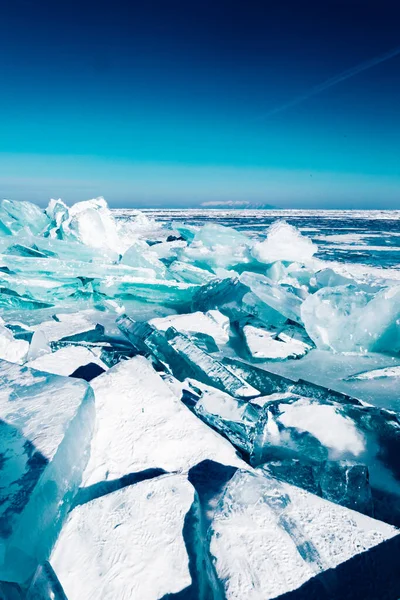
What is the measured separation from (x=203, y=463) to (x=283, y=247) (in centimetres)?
359

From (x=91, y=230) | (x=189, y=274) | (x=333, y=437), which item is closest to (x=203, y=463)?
(x=333, y=437)

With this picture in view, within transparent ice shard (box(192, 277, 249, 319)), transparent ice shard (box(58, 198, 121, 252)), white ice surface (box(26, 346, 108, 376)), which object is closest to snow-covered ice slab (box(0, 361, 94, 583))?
white ice surface (box(26, 346, 108, 376))

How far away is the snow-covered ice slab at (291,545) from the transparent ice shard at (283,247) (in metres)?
3.61

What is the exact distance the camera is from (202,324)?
2416 mm

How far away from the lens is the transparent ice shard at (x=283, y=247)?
426cm

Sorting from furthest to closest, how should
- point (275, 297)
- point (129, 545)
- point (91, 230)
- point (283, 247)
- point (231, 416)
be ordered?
1. point (91, 230)
2. point (283, 247)
3. point (275, 297)
4. point (231, 416)
5. point (129, 545)

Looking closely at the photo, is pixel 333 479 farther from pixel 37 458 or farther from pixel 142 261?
pixel 142 261

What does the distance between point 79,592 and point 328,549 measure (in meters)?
0.50

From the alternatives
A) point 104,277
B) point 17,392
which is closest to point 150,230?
point 104,277

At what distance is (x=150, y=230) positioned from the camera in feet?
32.4

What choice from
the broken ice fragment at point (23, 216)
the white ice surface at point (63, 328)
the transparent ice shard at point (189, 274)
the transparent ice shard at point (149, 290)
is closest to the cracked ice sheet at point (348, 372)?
the white ice surface at point (63, 328)

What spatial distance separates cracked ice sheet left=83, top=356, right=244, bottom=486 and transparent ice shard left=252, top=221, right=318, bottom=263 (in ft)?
10.7

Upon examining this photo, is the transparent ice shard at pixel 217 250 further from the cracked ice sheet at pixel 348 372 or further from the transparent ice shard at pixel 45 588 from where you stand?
the transparent ice shard at pixel 45 588

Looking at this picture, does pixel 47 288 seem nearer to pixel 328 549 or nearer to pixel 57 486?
pixel 57 486
